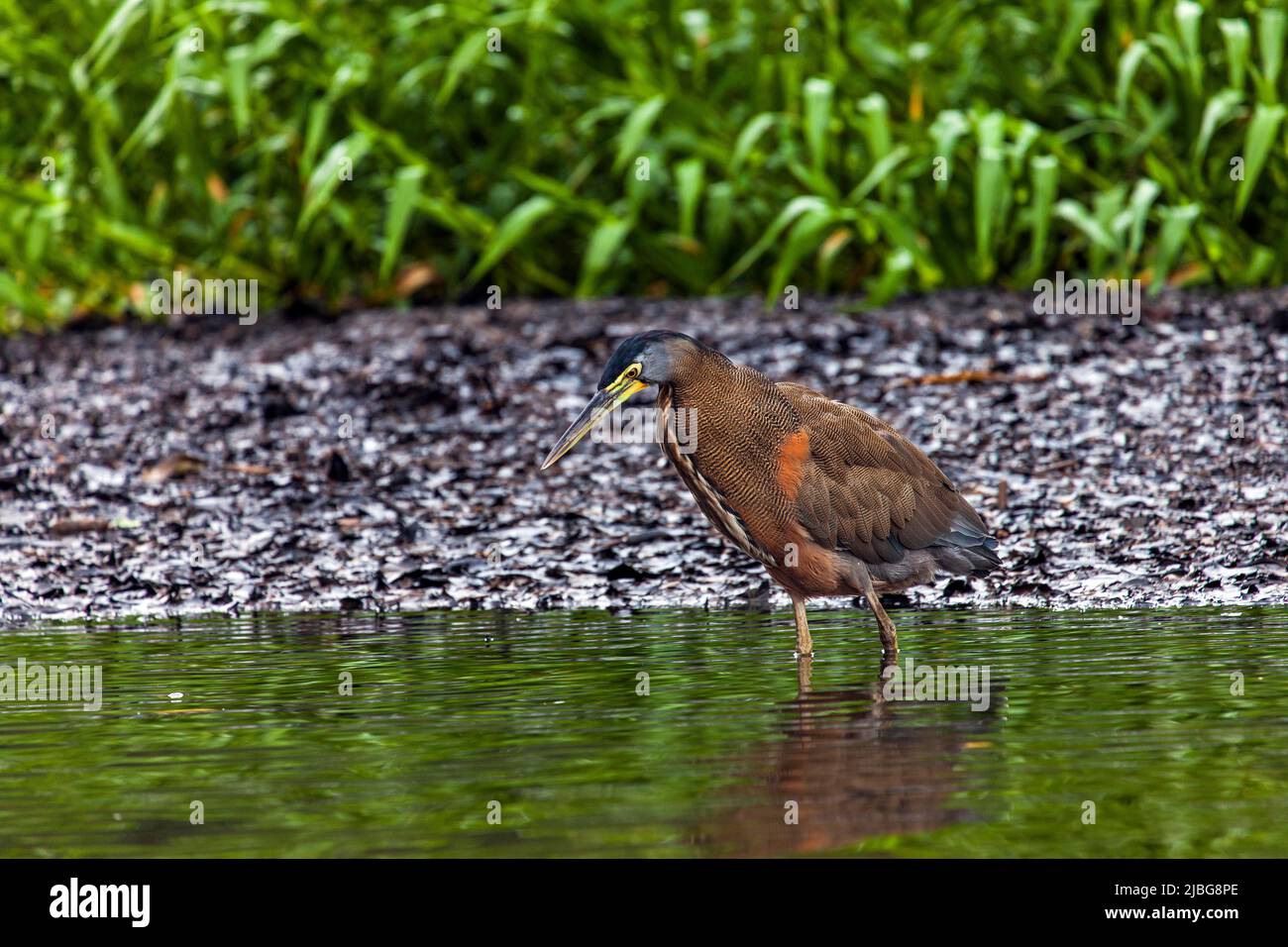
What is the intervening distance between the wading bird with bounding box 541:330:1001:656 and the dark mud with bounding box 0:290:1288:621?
734 mm

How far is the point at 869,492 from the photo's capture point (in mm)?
5758

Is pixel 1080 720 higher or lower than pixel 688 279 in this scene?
lower

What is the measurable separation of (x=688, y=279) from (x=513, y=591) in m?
3.98

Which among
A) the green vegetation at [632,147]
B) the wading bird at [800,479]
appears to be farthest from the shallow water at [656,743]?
the green vegetation at [632,147]

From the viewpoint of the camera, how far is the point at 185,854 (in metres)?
3.52

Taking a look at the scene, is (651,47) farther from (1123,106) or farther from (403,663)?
(403,663)

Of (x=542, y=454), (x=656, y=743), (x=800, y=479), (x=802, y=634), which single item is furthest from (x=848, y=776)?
(x=542, y=454)

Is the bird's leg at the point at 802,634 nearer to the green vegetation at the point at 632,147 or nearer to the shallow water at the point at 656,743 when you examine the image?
the shallow water at the point at 656,743

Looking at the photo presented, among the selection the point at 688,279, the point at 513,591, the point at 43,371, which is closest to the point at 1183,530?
the point at 513,591

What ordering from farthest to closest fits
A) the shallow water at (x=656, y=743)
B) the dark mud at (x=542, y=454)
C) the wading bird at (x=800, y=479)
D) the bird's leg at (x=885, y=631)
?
the dark mud at (x=542, y=454) → the bird's leg at (x=885, y=631) → the wading bird at (x=800, y=479) → the shallow water at (x=656, y=743)

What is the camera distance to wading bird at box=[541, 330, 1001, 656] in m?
5.38

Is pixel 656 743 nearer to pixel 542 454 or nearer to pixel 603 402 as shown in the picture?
pixel 603 402

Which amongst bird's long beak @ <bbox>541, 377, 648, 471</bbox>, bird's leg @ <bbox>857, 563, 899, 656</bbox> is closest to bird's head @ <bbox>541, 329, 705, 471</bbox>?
bird's long beak @ <bbox>541, 377, 648, 471</bbox>

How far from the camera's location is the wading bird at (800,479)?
538 cm
